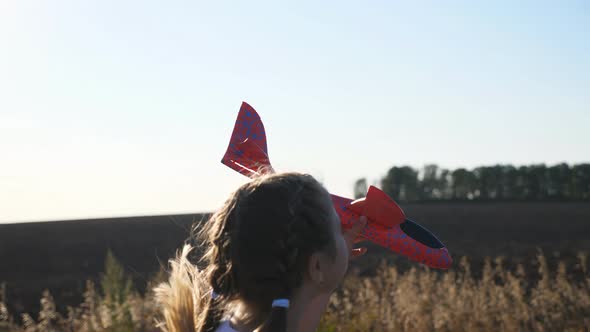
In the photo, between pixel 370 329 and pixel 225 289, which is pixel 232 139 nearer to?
pixel 225 289

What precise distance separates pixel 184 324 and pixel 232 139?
1.85ft

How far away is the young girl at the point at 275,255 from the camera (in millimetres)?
1687

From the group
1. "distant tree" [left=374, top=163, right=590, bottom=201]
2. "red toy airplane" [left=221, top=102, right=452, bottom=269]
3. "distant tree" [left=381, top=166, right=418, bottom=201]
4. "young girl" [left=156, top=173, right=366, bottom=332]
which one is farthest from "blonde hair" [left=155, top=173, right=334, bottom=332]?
"distant tree" [left=374, top=163, right=590, bottom=201]

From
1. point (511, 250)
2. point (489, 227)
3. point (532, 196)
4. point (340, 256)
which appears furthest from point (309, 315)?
point (532, 196)

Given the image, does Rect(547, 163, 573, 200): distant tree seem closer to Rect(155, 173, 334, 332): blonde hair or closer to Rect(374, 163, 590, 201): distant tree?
Rect(374, 163, 590, 201): distant tree

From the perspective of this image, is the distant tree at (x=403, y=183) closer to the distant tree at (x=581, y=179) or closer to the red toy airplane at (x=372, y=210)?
the distant tree at (x=581, y=179)

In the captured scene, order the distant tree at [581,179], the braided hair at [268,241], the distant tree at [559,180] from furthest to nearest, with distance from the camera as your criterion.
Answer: the distant tree at [559,180]
the distant tree at [581,179]
the braided hair at [268,241]

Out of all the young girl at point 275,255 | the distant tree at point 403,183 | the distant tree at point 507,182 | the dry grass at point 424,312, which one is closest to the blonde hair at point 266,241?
the young girl at point 275,255

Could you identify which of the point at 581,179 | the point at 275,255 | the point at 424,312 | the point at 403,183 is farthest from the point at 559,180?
the point at 275,255

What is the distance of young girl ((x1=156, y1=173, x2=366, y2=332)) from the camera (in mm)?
1687

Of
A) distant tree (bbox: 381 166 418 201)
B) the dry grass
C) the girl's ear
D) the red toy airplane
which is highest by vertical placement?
distant tree (bbox: 381 166 418 201)

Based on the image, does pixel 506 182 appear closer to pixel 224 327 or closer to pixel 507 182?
pixel 507 182

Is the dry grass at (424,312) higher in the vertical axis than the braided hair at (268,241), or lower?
lower

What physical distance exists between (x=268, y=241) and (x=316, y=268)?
0.16m
